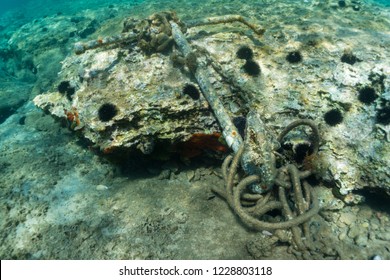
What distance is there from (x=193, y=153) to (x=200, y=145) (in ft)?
0.86

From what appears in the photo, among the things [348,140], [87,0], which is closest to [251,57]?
[348,140]

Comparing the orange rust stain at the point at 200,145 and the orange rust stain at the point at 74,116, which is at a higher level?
the orange rust stain at the point at 74,116

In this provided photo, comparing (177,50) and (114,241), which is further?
(177,50)

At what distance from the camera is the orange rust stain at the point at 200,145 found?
5.57 metres

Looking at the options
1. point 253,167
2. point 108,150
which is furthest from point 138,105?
point 253,167

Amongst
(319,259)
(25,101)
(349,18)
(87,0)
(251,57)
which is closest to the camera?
(319,259)

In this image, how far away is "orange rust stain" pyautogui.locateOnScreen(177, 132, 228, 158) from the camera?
5.57 metres

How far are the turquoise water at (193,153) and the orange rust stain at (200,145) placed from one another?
0.03m

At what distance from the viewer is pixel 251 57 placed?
6.41m

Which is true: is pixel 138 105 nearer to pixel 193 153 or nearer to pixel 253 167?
pixel 193 153

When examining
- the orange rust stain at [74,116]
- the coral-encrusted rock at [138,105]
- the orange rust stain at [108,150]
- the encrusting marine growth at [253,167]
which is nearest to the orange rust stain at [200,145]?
the encrusting marine growth at [253,167]

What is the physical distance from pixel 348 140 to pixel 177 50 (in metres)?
4.06

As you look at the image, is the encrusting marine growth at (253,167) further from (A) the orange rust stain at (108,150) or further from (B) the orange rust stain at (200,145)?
(A) the orange rust stain at (108,150)

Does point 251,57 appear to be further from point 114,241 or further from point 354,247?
point 114,241
